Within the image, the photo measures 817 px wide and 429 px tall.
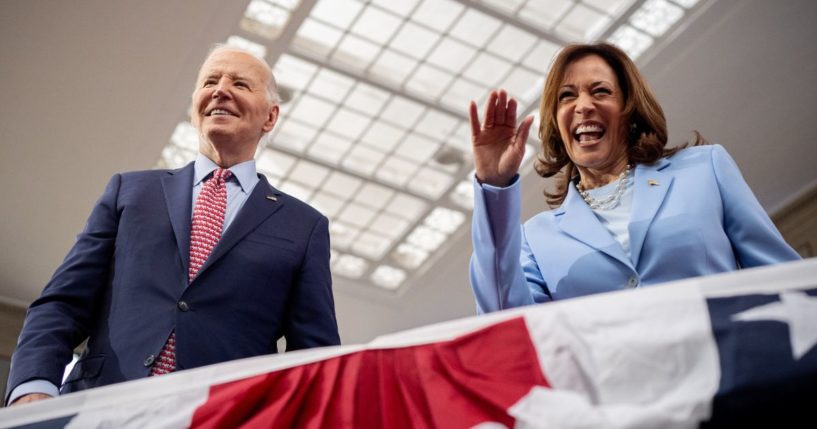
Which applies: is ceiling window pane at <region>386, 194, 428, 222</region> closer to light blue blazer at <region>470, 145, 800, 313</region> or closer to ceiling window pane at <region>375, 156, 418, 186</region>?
ceiling window pane at <region>375, 156, 418, 186</region>

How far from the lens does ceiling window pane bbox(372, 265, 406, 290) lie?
12.8m

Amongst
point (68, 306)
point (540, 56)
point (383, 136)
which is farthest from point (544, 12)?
point (68, 306)

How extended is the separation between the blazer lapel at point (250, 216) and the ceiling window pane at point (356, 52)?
630cm

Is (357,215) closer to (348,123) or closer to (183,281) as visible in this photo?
(348,123)

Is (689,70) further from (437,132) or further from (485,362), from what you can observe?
(485,362)

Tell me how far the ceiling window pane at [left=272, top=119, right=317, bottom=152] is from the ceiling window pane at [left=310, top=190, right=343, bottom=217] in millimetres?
791

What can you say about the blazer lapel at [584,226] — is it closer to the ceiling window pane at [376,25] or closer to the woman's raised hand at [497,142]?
the woman's raised hand at [497,142]

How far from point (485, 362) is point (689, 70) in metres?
8.12

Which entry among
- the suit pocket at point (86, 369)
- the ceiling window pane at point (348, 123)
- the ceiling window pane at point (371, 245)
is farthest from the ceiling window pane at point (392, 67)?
the suit pocket at point (86, 369)

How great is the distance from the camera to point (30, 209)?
11500mm

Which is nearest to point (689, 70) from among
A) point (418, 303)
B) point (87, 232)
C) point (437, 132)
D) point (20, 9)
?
point (437, 132)

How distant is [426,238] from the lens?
481 inches

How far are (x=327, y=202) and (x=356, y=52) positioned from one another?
2.36 metres

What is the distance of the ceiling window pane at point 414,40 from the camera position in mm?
9531
